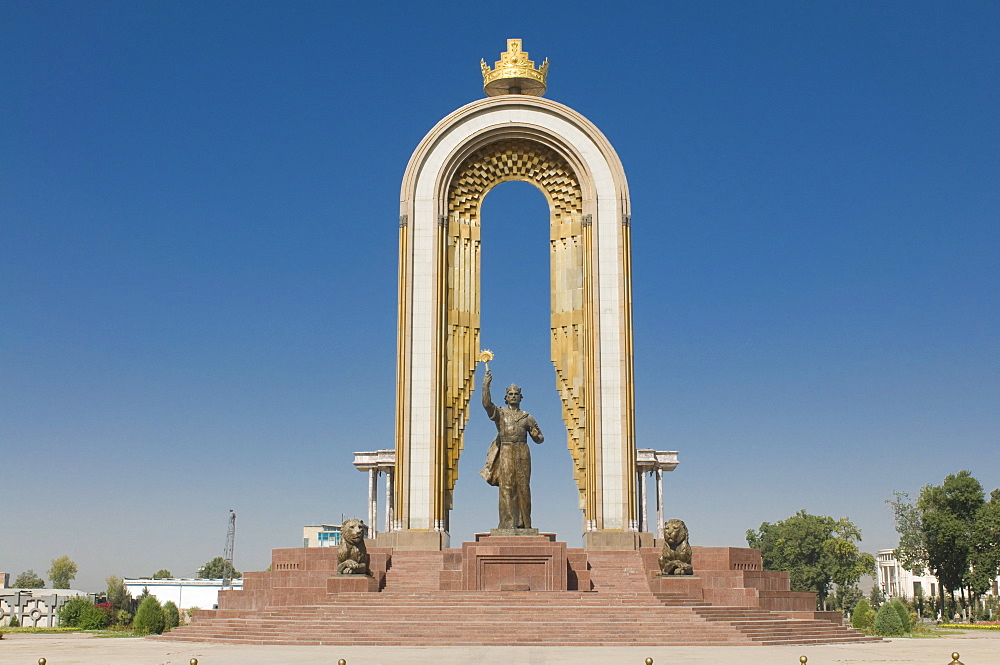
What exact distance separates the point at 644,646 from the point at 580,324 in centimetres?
1259

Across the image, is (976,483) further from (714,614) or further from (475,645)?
(475,645)

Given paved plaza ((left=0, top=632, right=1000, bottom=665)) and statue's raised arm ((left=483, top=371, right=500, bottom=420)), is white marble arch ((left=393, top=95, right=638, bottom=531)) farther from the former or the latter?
paved plaza ((left=0, top=632, right=1000, bottom=665))

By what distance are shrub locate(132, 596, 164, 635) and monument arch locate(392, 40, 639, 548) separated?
6228mm

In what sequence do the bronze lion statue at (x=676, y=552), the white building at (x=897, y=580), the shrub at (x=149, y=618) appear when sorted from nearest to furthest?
the bronze lion statue at (x=676, y=552) → the shrub at (x=149, y=618) → the white building at (x=897, y=580)

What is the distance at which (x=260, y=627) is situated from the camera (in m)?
17.6

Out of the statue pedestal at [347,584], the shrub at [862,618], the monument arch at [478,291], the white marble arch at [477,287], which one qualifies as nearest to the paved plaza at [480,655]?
the statue pedestal at [347,584]

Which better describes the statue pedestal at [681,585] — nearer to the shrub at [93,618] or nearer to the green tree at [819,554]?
the shrub at [93,618]

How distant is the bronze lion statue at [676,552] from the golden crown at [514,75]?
46.6 ft

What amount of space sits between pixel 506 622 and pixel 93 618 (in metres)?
15.4

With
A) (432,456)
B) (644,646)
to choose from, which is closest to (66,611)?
(432,456)

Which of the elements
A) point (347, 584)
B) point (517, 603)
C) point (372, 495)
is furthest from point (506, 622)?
point (372, 495)

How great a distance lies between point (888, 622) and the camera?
76.3ft

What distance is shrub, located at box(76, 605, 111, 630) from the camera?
88.9ft

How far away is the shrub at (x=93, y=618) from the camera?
27.1 metres
